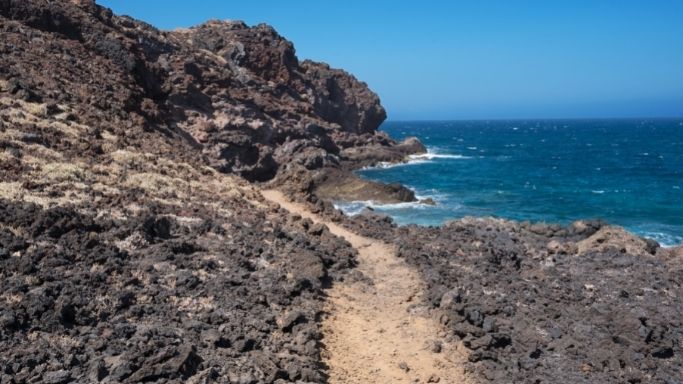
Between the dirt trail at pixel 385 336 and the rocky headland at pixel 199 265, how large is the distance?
15 centimetres

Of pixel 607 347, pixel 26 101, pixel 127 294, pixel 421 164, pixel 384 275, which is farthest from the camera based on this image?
pixel 421 164

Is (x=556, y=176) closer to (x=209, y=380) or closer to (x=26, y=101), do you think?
(x=26, y=101)

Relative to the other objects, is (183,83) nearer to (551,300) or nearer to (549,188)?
(551,300)

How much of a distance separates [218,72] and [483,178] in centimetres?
3055

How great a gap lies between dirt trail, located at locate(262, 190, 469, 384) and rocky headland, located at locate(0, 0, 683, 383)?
15 cm

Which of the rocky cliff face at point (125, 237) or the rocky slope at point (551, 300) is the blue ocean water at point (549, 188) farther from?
the rocky cliff face at point (125, 237)

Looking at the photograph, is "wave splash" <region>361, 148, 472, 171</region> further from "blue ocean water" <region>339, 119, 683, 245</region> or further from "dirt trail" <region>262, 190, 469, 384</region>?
"dirt trail" <region>262, 190, 469, 384</region>

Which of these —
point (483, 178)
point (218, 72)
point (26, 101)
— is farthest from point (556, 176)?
point (26, 101)

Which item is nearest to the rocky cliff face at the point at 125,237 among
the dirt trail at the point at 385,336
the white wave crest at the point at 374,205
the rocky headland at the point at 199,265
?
the rocky headland at the point at 199,265

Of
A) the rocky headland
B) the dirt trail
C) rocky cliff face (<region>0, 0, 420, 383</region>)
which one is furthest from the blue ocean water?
the dirt trail

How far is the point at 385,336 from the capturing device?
13.8m

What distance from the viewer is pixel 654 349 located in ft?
47.0

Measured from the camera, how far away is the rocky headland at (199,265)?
10.2m

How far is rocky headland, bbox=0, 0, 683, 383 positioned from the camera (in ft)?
33.4
